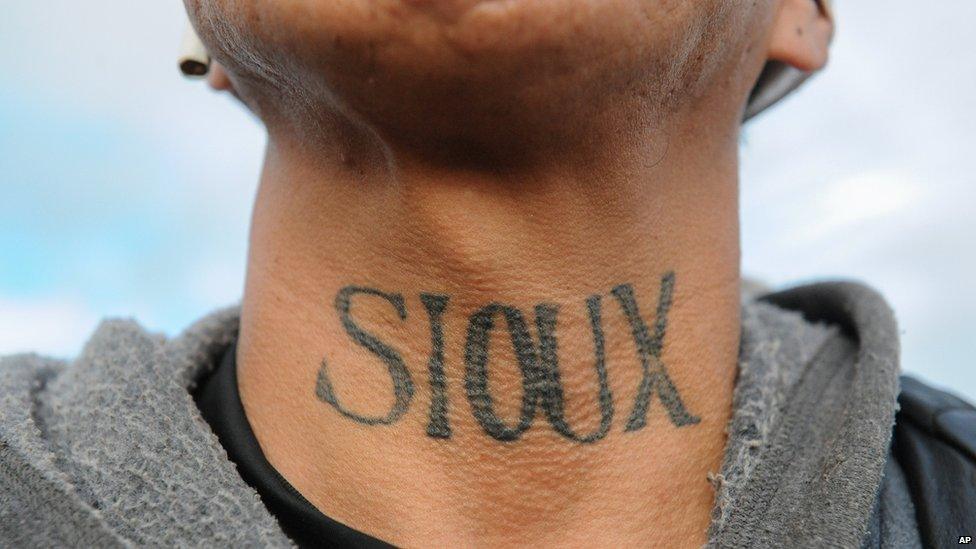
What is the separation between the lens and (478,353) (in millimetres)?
1729

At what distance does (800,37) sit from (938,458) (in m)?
1.06

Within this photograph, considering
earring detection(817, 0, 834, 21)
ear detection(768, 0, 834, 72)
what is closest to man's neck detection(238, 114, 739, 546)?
ear detection(768, 0, 834, 72)

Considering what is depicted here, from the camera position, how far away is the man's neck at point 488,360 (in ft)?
5.61

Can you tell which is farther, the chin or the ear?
the ear

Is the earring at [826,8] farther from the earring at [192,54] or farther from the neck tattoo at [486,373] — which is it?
the earring at [192,54]

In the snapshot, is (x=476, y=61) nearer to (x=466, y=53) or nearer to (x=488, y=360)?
(x=466, y=53)

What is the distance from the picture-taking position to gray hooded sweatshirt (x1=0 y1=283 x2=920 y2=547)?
155cm

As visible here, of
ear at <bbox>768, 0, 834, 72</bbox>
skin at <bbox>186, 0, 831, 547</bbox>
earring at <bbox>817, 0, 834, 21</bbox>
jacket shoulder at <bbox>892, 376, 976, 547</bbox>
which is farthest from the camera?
earring at <bbox>817, 0, 834, 21</bbox>

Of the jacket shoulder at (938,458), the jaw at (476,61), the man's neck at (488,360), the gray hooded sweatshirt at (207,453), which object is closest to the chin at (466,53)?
the jaw at (476,61)

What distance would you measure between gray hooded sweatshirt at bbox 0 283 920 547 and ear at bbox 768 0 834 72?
0.66 m

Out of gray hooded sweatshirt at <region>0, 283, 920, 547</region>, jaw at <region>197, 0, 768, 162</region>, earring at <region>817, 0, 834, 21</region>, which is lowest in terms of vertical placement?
gray hooded sweatshirt at <region>0, 283, 920, 547</region>

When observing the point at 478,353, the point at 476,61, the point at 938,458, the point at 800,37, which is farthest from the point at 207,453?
the point at 800,37

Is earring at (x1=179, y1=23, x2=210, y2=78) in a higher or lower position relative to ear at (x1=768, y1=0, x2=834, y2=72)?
lower

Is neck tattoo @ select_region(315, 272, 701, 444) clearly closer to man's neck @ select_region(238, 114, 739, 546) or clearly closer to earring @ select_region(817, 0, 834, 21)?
man's neck @ select_region(238, 114, 739, 546)
